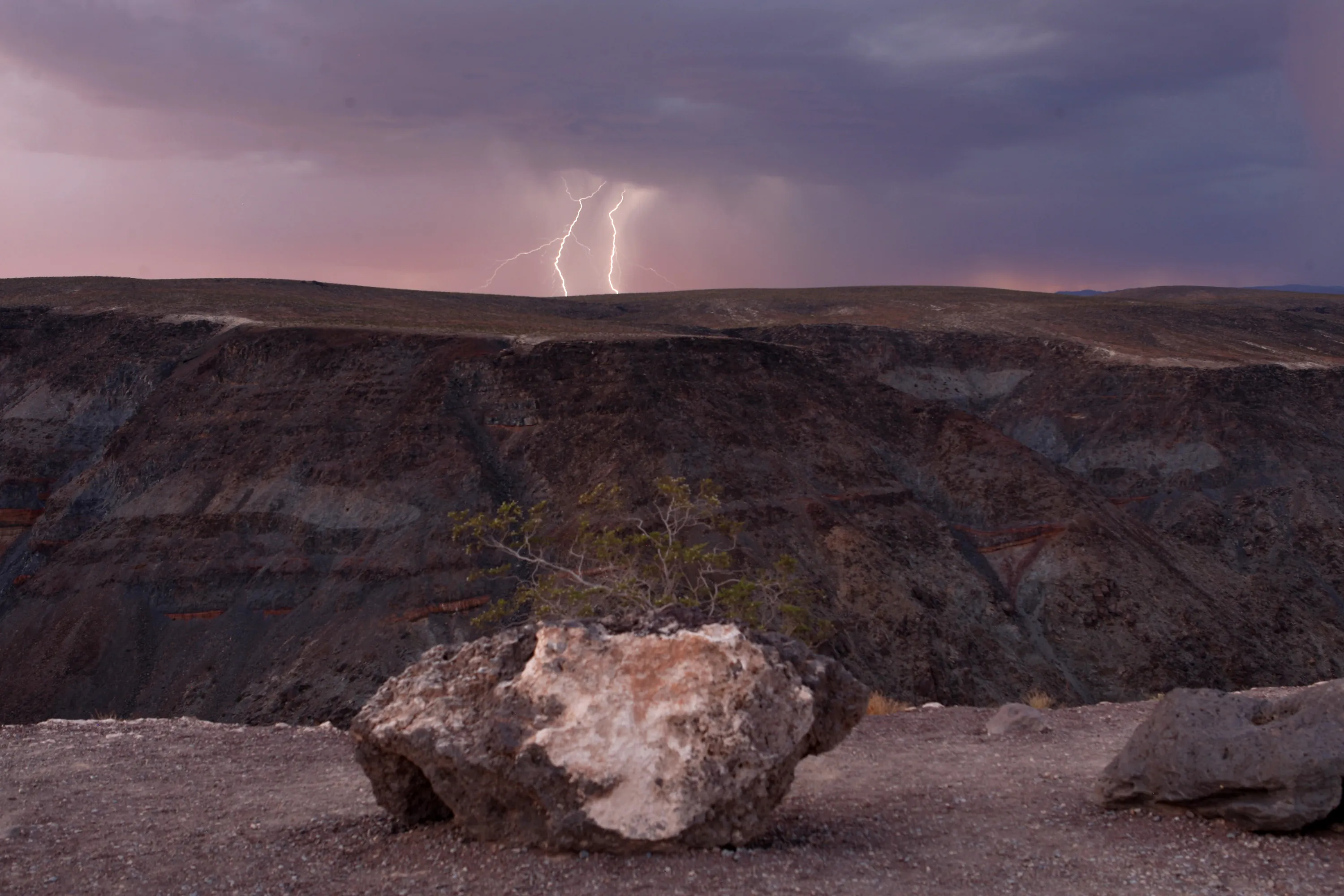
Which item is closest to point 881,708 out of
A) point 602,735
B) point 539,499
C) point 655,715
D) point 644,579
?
point 644,579

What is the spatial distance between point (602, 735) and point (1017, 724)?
7508mm

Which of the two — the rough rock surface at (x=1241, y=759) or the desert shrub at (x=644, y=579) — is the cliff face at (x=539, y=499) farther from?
the rough rock surface at (x=1241, y=759)

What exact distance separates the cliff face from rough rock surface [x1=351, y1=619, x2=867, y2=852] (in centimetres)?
2017

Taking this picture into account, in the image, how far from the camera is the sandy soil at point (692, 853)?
27.6 feet

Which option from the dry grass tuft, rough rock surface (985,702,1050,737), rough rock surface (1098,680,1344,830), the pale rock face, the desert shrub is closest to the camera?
the pale rock face

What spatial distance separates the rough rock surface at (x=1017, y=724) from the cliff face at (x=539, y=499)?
17214 mm

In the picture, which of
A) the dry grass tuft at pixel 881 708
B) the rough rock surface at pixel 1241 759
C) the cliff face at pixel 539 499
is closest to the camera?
the rough rock surface at pixel 1241 759

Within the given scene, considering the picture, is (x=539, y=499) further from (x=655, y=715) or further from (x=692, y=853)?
(x=692, y=853)

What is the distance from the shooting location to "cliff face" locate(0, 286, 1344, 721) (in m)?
32.4

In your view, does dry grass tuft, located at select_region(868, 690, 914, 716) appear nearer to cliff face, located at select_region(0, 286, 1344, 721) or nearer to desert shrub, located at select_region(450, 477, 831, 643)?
desert shrub, located at select_region(450, 477, 831, 643)

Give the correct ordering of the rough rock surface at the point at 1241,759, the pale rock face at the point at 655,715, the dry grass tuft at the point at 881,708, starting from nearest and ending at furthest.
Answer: the pale rock face at the point at 655,715
the rough rock surface at the point at 1241,759
the dry grass tuft at the point at 881,708

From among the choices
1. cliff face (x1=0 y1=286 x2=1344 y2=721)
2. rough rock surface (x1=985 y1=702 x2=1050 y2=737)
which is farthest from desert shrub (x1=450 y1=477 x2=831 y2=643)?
cliff face (x1=0 y1=286 x2=1344 y2=721)

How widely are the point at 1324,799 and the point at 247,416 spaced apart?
38.7 meters

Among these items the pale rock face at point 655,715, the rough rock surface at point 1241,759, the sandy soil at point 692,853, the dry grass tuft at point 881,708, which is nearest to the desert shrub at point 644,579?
the pale rock face at point 655,715
